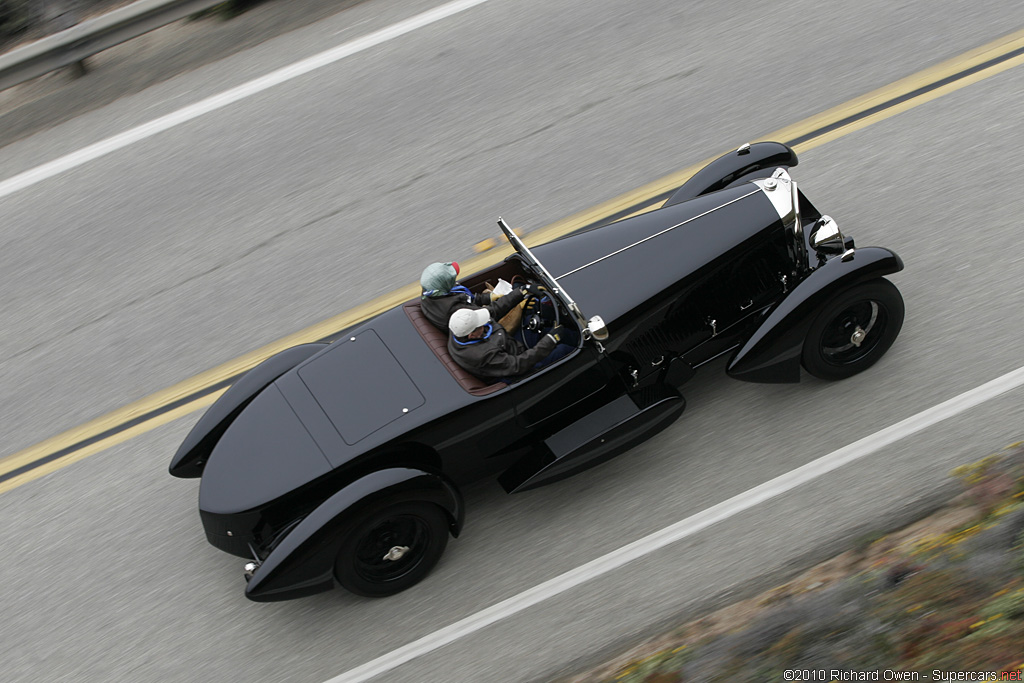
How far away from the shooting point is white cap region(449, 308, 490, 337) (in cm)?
565

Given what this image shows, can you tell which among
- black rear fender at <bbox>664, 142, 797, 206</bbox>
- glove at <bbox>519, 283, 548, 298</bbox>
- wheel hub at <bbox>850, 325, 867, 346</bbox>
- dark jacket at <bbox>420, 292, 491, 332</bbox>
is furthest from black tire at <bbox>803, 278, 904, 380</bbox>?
dark jacket at <bbox>420, 292, 491, 332</bbox>

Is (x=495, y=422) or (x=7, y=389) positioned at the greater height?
(x=7, y=389)

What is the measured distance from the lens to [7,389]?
7.55 m

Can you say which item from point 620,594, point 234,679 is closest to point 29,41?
point 234,679

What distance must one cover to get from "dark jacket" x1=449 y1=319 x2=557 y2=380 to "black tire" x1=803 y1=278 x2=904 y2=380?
1.79 m

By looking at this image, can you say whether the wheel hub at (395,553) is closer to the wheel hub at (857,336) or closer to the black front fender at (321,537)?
the black front fender at (321,537)

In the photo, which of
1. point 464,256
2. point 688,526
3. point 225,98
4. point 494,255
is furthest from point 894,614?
point 225,98

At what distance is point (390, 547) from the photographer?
5805 mm

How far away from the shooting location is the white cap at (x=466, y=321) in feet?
18.5

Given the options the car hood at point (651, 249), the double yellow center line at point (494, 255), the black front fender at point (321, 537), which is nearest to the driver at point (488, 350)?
the car hood at point (651, 249)

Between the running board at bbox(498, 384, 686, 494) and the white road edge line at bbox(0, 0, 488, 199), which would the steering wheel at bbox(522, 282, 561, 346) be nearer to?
the running board at bbox(498, 384, 686, 494)

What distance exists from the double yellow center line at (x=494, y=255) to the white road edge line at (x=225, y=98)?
317cm

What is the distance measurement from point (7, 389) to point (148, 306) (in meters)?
1.28

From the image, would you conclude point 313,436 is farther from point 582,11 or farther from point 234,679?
point 582,11
